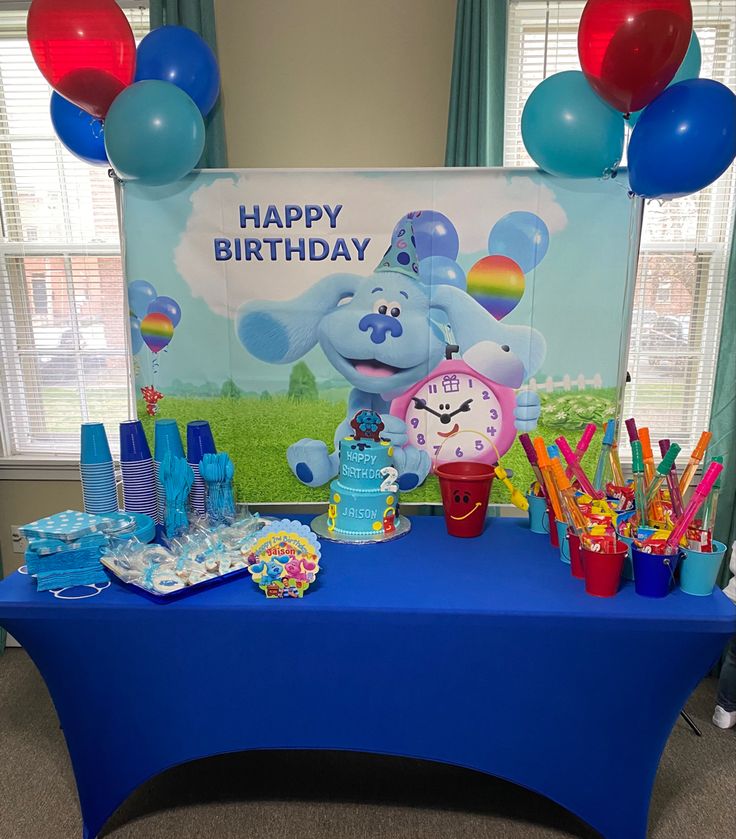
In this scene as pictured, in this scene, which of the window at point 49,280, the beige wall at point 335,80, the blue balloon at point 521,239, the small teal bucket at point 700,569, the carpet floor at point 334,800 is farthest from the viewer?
the window at point 49,280

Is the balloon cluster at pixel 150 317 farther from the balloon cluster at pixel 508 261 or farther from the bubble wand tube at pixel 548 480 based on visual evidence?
the bubble wand tube at pixel 548 480

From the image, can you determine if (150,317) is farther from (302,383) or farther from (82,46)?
(82,46)

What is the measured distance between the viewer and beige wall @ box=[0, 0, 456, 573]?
6.59ft

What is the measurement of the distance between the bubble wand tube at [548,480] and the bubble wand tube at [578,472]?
0.08 metres

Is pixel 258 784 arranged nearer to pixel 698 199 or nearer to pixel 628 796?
pixel 628 796

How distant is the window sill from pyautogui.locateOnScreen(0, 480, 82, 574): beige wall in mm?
22

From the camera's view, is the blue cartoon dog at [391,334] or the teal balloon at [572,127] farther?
the blue cartoon dog at [391,334]

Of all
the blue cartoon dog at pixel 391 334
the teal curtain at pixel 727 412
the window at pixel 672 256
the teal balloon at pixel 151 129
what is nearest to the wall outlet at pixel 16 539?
the blue cartoon dog at pixel 391 334

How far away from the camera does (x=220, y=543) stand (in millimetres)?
1560

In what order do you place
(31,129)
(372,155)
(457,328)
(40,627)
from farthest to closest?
1. (31,129)
2. (372,155)
3. (457,328)
4. (40,627)

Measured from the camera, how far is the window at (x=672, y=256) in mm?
2047

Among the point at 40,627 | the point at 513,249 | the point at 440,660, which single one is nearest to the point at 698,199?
the point at 513,249

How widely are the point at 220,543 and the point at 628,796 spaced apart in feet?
3.79

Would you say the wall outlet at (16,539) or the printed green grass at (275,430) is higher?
the printed green grass at (275,430)
